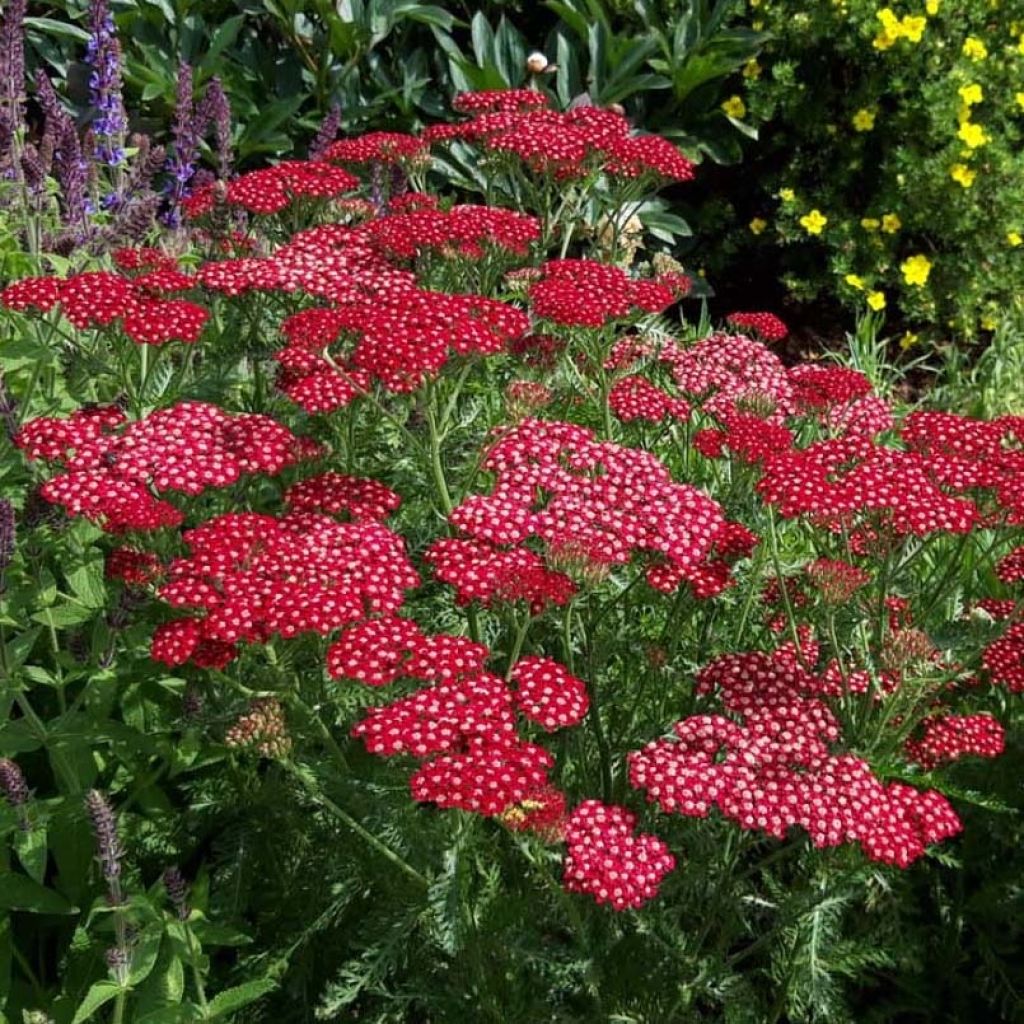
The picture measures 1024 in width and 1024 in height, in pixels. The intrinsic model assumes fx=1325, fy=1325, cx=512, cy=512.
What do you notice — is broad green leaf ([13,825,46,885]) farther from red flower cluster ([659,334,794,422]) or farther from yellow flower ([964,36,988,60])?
yellow flower ([964,36,988,60])

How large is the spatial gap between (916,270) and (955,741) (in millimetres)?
4496

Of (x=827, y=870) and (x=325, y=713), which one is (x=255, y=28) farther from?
(x=827, y=870)

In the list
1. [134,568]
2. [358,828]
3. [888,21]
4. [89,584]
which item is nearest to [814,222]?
[888,21]

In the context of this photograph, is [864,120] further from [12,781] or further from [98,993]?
[98,993]

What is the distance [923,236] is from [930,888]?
4202 mm

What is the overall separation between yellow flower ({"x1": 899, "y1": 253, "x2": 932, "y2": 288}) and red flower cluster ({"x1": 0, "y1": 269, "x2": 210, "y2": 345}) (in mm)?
4634

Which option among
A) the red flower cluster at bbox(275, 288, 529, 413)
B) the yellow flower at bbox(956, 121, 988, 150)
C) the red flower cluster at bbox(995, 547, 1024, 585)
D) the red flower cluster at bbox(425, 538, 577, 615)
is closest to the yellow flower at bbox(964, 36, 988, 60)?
the yellow flower at bbox(956, 121, 988, 150)

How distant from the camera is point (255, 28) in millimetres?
7113

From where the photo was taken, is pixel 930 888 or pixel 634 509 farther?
pixel 930 888

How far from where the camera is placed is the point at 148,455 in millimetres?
2607

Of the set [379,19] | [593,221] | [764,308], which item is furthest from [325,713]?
[764,308]

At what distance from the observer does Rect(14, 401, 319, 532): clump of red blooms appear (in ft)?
8.15

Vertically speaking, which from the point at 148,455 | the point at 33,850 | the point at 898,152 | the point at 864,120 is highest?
the point at 148,455

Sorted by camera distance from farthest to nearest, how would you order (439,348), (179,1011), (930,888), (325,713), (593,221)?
(593,221), (930,888), (325,713), (439,348), (179,1011)
